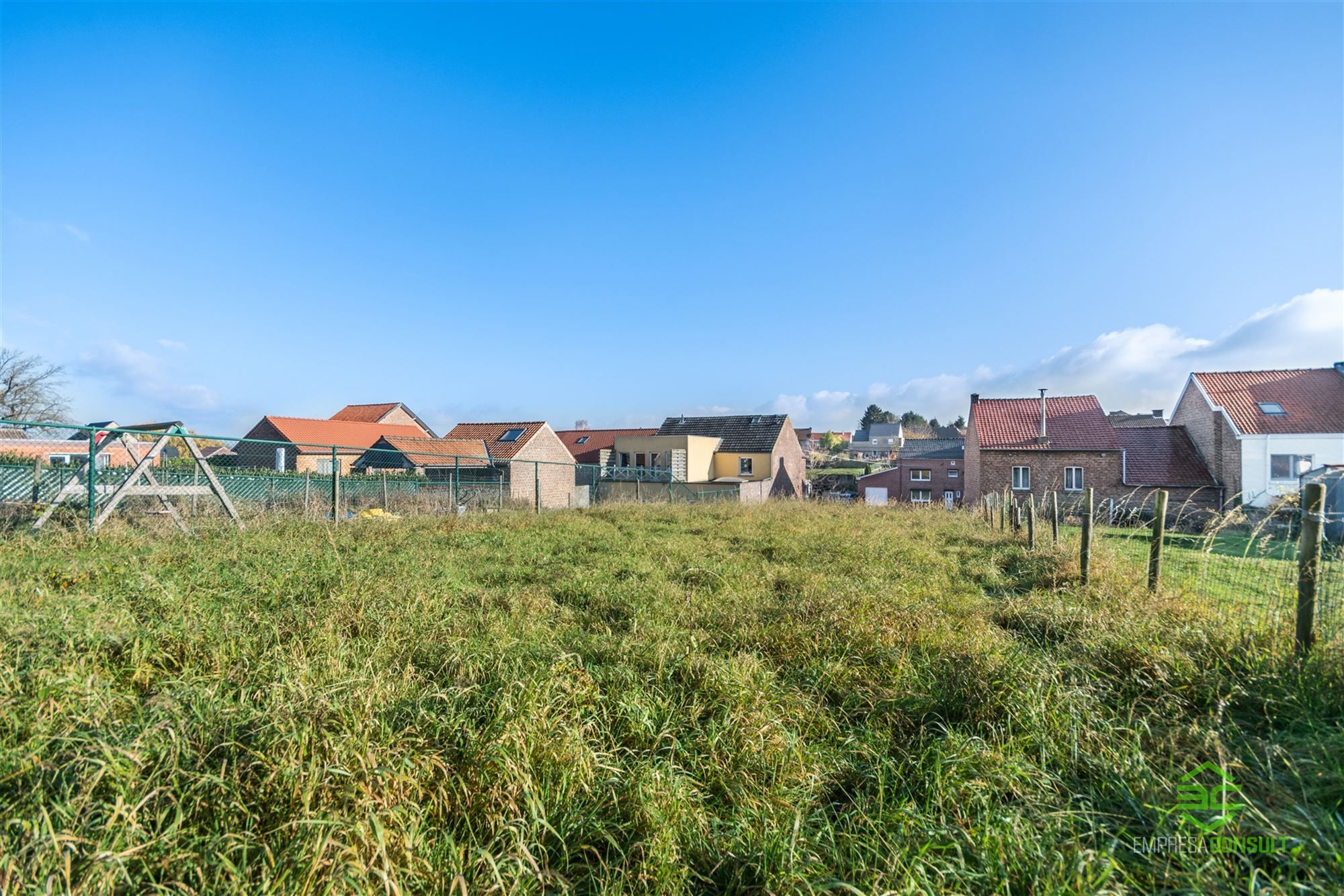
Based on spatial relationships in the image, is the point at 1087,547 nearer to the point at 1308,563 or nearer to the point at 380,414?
the point at 1308,563

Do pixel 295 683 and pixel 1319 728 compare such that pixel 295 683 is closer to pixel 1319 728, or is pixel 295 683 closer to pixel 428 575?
pixel 428 575

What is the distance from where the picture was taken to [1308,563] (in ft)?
11.1

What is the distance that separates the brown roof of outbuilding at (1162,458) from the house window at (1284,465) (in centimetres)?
227

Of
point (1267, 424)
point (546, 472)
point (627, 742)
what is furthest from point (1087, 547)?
point (1267, 424)

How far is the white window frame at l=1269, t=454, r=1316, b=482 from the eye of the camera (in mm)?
23734

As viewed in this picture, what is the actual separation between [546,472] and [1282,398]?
34977 millimetres

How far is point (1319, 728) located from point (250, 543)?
29.7 feet

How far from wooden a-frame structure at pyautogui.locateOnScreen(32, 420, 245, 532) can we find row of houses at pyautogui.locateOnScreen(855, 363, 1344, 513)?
29.0 metres

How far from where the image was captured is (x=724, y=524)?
39.4ft

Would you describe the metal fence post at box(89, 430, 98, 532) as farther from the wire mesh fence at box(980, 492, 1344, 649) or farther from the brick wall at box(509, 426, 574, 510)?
the brick wall at box(509, 426, 574, 510)

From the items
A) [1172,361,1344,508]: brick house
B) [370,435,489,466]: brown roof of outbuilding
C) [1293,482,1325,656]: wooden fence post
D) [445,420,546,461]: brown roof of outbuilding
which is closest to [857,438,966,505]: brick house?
[1172,361,1344,508]: brick house

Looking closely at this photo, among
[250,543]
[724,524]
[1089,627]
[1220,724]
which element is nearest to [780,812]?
[1220,724]

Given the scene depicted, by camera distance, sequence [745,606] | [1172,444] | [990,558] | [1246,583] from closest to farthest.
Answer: [1246,583] → [745,606] → [990,558] → [1172,444]

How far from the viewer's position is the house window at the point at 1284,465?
78.3 feet
